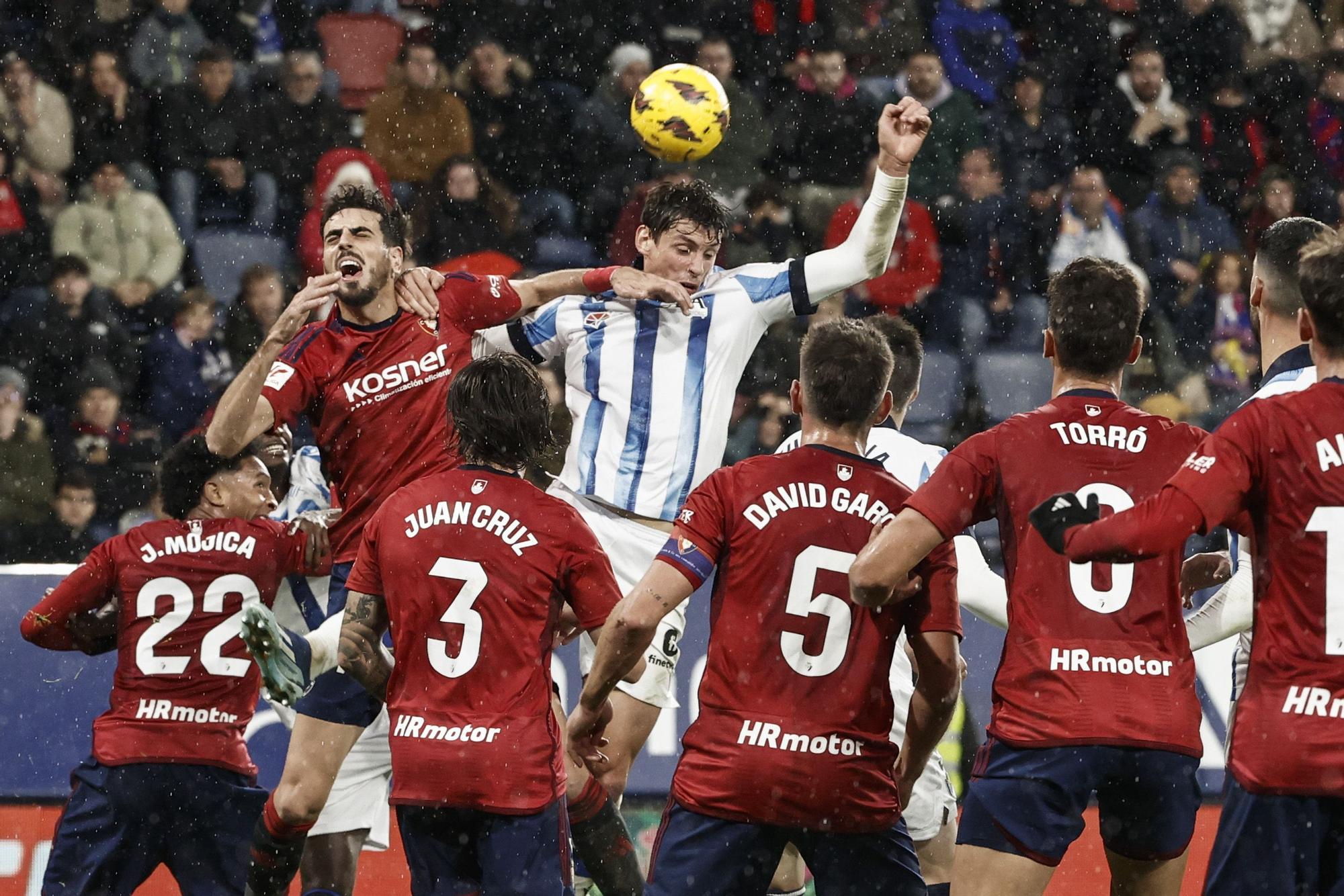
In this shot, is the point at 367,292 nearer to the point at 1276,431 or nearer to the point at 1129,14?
the point at 1276,431

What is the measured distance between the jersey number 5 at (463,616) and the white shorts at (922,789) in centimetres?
187

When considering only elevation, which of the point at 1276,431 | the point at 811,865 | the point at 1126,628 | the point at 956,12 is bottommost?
the point at 811,865

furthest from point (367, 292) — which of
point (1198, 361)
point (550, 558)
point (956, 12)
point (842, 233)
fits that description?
point (956, 12)

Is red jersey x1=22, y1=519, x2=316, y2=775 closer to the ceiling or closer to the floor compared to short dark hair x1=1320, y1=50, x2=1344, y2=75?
closer to the floor

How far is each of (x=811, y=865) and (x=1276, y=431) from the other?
1.57 metres

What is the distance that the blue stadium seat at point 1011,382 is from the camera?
10805 mm

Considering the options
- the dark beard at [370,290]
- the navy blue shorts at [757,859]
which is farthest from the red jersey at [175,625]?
the navy blue shorts at [757,859]

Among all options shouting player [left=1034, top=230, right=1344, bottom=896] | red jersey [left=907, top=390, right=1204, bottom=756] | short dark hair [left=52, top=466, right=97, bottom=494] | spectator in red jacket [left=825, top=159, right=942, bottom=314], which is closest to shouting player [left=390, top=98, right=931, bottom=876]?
red jersey [left=907, top=390, right=1204, bottom=756]

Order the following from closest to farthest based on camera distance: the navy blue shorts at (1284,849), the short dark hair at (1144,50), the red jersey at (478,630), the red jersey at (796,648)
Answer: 1. the navy blue shorts at (1284,849)
2. the red jersey at (796,648)
3. the red jersey at (478,630)
4. the short dark hair at (1144,50)

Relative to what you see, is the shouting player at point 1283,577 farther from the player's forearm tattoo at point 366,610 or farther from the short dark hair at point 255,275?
the short dark hair at point 255,275

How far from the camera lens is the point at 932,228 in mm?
11617

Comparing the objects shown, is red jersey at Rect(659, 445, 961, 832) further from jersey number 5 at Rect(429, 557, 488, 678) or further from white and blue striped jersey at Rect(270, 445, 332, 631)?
white and blue striped jersey at Rect(270, 445, 332, 631)

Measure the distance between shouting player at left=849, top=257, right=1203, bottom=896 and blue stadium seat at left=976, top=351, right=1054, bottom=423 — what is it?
660cm

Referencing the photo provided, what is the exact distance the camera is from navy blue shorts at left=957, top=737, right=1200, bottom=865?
412 centimetres
